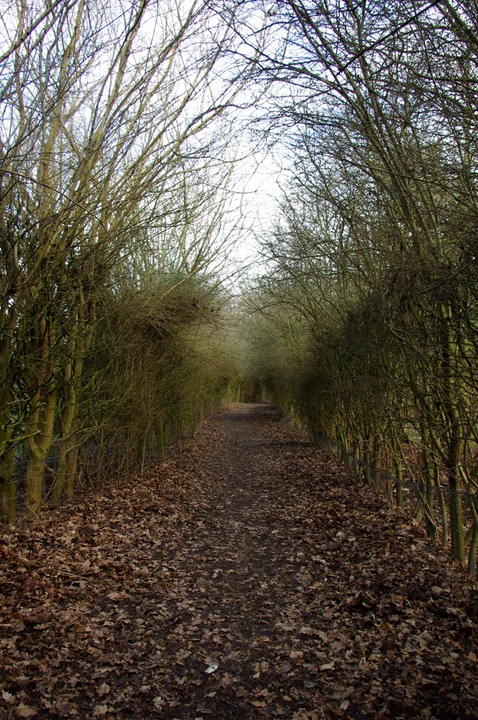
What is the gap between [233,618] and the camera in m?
5.35

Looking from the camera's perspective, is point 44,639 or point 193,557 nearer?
point 44,639

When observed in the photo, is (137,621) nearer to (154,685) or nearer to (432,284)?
(154,685)

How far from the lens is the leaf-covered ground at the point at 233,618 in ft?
12.4

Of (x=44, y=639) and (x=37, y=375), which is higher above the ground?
(x=37, y=375)

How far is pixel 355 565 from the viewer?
6.61 meters

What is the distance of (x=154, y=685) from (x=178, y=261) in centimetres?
1189

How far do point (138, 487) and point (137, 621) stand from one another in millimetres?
7392

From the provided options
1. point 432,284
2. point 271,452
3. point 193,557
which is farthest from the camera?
point 271,452

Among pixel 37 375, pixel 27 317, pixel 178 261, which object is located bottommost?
pixel 37 375

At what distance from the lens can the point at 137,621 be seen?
5.17m

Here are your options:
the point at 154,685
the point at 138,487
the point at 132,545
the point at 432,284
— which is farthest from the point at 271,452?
the point at 154,685

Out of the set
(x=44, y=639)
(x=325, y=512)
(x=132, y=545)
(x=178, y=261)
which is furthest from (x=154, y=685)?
(x=178, y=261)

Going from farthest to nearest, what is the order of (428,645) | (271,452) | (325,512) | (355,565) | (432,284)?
(271,452)
(325,512)
(355,565)
(432,284)
(428,645)

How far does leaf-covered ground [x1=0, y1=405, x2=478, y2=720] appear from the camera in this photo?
3.78m
